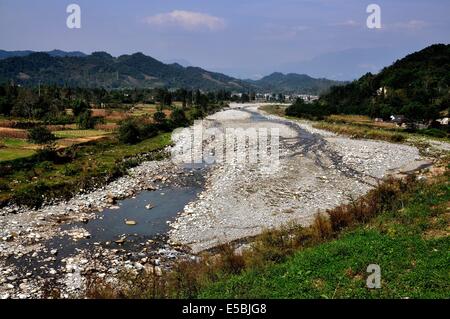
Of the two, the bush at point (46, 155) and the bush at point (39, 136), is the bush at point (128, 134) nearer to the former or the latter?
the bush at point (39, 136)

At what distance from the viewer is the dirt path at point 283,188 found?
2342 cm

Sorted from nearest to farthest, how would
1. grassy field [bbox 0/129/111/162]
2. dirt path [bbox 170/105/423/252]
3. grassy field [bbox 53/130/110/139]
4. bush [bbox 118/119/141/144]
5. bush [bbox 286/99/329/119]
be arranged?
dirt path [bbox 170/105/423/252] → grassy field [bbox 0/129/111/162] → bush [bbox 118/119/141/144] → grassy field [bbox 53/130/110/139] → bush [bbox 286/99/329/119]

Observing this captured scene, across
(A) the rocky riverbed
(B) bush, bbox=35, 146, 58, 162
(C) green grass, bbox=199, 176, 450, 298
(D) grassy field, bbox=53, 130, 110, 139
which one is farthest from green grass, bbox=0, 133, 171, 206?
(C) green grass, bbox=199, 176, 450, 298

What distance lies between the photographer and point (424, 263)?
14133 mm

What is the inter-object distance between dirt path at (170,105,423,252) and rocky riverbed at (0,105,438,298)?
71 millimetres

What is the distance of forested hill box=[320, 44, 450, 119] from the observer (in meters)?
89.0

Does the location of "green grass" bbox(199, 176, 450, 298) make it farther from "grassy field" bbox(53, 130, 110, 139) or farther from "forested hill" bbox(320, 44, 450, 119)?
"forested hill" bbox(320, 44, 450, 119)

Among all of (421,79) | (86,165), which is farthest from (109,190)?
(421,79)

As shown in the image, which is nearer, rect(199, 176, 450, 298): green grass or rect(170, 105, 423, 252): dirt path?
rect(199, 176, 450, 298): green grass

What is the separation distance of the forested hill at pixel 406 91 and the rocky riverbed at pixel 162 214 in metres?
51.4

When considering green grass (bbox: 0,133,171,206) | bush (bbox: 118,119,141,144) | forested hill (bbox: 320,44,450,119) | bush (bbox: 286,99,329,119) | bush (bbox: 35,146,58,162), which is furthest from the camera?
bush (bbox: 286,99,329,119)

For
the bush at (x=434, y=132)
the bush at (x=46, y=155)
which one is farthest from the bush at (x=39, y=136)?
the bush at (x=434, y=132)

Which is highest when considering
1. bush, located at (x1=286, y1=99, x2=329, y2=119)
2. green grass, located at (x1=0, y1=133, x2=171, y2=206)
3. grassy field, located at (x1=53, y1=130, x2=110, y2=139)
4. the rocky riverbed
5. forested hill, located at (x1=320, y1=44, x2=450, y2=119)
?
forested hill, located at (x1=320, y1=44, x2=450, y2=119)

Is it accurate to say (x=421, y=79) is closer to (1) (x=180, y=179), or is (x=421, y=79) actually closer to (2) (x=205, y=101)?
(2) (x=205, y=101)
